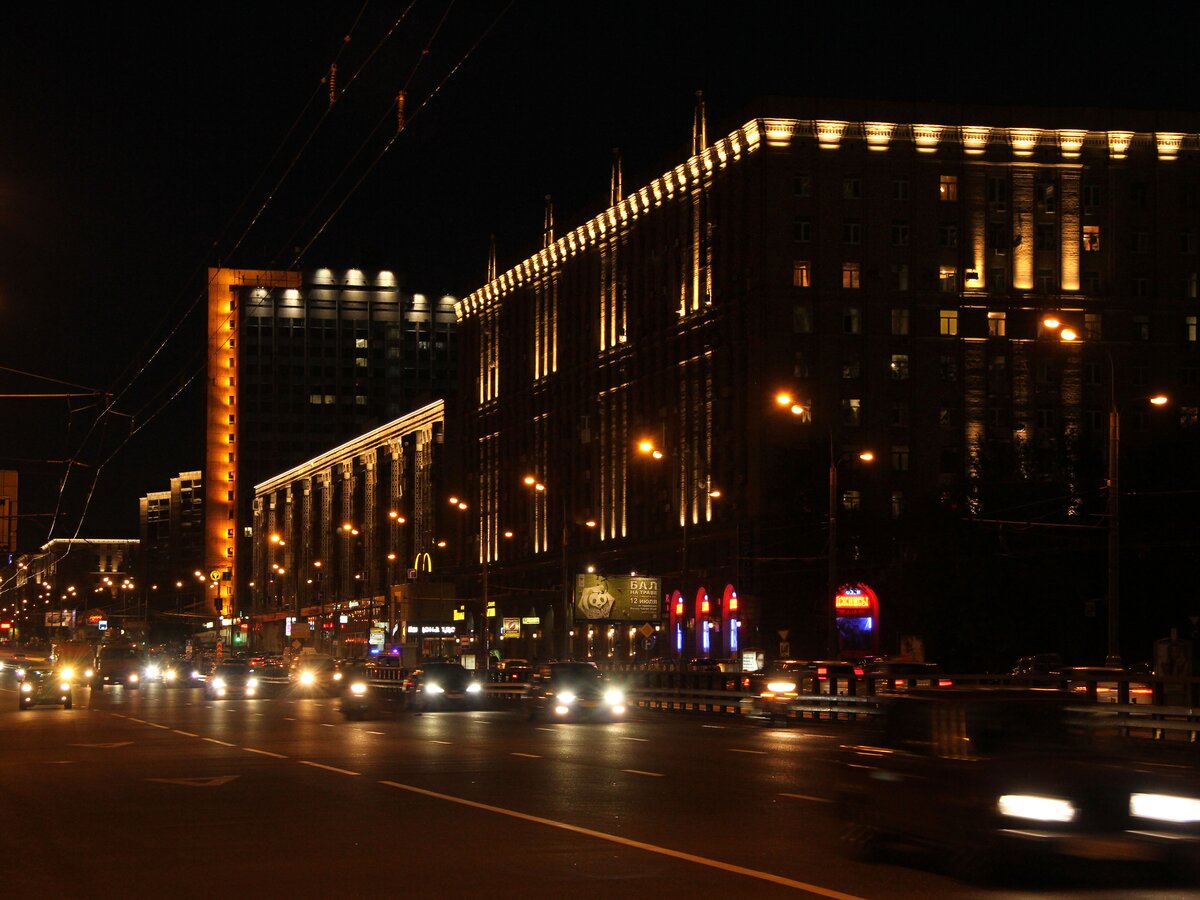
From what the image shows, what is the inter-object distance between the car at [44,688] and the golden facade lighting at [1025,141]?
49.7 metres

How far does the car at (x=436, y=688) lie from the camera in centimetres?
4556

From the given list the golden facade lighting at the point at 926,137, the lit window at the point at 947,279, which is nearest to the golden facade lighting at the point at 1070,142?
the golden facade lighting at the point at 926,137

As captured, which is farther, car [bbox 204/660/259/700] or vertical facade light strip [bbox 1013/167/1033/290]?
vertical facade light strip [bbox 1013/167/1033/290]

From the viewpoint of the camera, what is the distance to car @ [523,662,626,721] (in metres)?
39.6

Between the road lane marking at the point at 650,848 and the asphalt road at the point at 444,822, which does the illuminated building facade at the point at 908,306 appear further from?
the road lane marking at the point at 650,848

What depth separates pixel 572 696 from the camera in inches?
1560

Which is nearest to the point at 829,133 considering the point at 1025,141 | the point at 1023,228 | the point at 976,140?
the point at 976,140

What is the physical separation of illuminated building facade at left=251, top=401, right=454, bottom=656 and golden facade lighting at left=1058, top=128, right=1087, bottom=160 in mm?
44952

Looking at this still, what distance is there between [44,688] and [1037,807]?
147 feet

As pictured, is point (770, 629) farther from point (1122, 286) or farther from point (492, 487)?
point (492, 487)

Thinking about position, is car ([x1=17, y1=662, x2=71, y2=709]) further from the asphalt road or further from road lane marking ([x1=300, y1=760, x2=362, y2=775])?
road lane marking ([x1=300, y1=760, x2=362, y2=775])

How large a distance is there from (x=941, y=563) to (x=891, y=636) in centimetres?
1656

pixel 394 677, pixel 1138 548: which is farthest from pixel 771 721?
pixel 1138 548

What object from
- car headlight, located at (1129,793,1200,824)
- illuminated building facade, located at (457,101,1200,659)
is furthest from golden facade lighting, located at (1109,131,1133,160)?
car headlight, located at (1129,793,1200,824)
